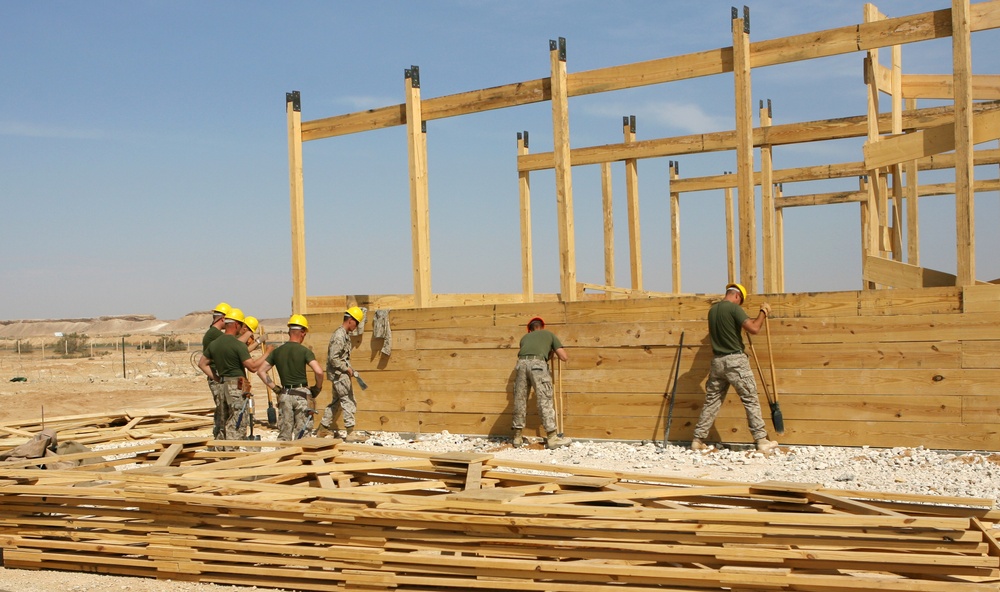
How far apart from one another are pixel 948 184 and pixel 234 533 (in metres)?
17.7

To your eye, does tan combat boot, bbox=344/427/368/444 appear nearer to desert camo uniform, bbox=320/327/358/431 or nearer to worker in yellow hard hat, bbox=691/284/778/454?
desert camo uniform, bbox=320/327/358/431

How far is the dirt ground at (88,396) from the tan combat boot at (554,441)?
540 cm

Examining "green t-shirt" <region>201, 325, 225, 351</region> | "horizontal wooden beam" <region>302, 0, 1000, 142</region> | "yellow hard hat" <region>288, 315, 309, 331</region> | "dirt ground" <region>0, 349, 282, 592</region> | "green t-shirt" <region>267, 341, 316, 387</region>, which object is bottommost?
"dirt ground" <region>0, 349, 282, 592</region>

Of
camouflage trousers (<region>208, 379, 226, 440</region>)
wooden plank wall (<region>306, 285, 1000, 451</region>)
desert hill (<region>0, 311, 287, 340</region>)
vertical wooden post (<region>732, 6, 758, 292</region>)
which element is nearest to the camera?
wooden plank wall (<region>306, 285, 1000, 451</region>)

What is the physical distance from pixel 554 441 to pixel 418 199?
3.94 m

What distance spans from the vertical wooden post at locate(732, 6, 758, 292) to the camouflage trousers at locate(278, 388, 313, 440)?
522 centimetres

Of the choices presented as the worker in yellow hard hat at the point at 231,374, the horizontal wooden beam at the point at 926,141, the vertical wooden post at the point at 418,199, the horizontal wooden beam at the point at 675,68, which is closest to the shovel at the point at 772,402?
the horizontal wooden beam at the point at 926,141

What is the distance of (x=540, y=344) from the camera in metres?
10.9

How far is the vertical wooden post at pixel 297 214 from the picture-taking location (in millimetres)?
13906

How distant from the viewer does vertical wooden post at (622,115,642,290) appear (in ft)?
54.1

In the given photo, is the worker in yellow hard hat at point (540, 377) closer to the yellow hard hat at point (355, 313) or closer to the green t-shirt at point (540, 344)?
the green t-shirt at point (540, 344)

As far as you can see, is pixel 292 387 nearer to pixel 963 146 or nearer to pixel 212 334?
pixel 212 334

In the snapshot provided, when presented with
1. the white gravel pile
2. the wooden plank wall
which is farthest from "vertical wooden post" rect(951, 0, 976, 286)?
the white gravel pile

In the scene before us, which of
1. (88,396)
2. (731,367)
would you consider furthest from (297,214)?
(88,396)
